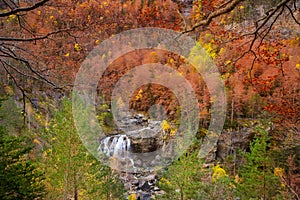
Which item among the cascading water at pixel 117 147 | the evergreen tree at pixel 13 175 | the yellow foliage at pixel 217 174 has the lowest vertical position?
the yellow foliage at pixel 217 174

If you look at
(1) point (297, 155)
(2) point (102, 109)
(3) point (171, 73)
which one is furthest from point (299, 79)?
(2) point (102, 109)

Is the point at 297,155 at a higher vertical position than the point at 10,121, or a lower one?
lower

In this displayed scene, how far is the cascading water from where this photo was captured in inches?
721

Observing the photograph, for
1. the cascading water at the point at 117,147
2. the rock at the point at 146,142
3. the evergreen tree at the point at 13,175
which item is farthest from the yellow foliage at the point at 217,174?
the evergreen tree at the point at 13,175

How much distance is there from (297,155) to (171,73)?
8572 mm

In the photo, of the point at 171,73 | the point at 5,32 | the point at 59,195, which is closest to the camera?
the point at 5,32

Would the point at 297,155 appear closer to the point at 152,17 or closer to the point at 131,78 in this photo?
the point at 152,17

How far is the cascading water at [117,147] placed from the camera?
60.1 feet

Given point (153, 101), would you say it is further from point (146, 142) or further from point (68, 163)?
point (68, 163)

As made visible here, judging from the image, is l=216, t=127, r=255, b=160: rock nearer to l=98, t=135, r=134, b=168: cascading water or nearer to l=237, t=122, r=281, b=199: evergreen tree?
l=98, t=135, r=134, b=168: cascading water

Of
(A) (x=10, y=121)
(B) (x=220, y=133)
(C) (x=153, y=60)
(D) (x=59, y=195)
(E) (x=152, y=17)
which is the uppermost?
(C) (x=153, y=60)

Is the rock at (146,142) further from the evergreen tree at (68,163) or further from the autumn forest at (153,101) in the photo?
the evergreen tree at (68,163)

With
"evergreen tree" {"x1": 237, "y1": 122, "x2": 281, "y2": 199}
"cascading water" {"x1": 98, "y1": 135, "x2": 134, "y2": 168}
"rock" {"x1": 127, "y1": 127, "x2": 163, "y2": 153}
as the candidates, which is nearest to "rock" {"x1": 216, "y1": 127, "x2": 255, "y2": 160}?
"rock" {"x1": 127, "y1": 127, "x2": 163, "y2": 153}

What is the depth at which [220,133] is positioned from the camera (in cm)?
1789
